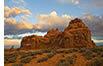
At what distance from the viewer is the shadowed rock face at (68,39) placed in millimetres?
33531

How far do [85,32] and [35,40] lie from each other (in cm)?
2094

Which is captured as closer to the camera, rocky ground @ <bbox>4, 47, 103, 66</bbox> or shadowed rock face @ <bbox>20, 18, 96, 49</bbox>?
rocky ground @ <bbox>4, 47, 103, 66</bbox>

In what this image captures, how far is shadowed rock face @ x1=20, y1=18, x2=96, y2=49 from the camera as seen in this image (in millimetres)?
33531

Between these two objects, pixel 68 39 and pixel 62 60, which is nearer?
pixel 62 60

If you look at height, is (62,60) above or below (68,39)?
below

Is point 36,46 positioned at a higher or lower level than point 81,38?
lower

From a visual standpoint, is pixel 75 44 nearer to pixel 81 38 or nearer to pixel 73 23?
pixel 81 38

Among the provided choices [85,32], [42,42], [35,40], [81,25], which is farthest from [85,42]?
[35,40]

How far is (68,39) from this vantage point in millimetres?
33469

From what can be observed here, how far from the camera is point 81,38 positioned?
34.3 m

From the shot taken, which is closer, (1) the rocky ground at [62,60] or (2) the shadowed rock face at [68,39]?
(1) the rocky ground at [62,60]
